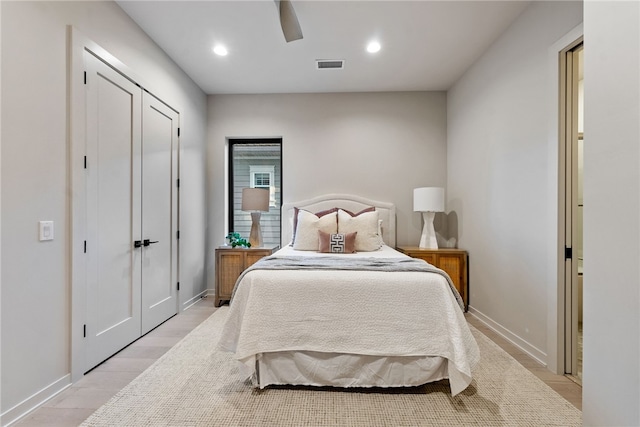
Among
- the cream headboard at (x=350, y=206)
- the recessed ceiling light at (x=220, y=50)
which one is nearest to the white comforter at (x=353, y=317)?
the cream headboard at (x=350, y=206)

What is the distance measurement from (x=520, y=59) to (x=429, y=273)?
6.62 ft

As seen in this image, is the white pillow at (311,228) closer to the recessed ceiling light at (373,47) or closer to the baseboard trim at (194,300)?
the baseboard trim at (194,300)

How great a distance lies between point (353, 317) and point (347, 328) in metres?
0.07

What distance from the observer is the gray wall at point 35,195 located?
1.68m

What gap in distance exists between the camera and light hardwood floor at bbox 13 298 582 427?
176 centimetres

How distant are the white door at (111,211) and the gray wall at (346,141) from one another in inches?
66.7

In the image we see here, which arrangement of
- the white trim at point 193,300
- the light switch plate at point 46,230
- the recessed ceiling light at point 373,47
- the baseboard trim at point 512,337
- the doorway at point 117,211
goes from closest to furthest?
the light switch plate at point 46,230 → the doorway at point 117,211 → the baseboard trim at point 512,337 → the recessed ceiling light at point 373,47 → the white trim at point 193,300

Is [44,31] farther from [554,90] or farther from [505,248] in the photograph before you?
[505,248]

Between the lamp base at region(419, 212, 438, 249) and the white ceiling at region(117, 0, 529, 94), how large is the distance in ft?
5.50

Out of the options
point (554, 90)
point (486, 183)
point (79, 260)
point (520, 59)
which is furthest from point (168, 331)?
point (520, 59)

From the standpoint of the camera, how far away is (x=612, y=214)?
99 cm

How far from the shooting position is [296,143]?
4.41 metres

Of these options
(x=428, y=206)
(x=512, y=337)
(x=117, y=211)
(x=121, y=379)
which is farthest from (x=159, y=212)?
(x=512, y=337)

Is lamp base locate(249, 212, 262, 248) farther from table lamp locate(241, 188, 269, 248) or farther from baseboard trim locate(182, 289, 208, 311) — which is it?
baseboard trim locate(182, 289, 208, 311)
